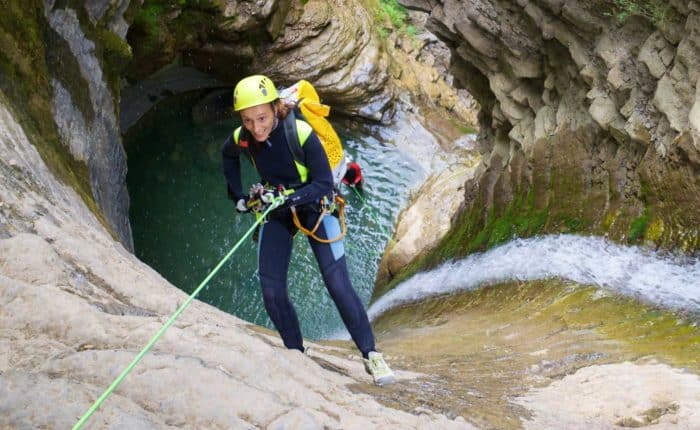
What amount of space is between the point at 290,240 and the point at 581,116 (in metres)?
4.97

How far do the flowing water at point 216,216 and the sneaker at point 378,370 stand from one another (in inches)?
267

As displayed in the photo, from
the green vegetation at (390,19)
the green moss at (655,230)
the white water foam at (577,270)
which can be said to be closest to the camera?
the white water foam at (577,270)

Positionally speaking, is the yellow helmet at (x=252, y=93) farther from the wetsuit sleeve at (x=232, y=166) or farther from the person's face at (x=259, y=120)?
the wetsuit sleeve at (x=232, y=166)

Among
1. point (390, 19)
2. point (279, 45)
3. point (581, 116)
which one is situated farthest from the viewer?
point (390, 19)

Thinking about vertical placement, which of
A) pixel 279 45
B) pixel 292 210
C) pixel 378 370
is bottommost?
pixel 378 370

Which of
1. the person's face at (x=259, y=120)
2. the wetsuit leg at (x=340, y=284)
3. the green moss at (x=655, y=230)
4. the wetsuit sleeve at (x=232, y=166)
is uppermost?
the person's face at (x=259, y=120)

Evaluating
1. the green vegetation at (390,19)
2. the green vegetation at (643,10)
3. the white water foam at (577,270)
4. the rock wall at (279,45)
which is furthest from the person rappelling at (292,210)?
the green vegetation at (390,19)

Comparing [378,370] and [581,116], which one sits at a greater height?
[581,116]

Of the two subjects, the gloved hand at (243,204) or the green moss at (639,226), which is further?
the green moss at (639,226)

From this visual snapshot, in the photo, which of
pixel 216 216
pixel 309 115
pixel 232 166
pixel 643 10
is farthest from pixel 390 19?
pixel 309 115

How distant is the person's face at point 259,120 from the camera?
429 centimetres

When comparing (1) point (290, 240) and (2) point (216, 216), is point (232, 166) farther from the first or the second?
(2) point (216, 216)

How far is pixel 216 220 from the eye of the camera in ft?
45.9

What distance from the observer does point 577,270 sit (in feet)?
24.1
